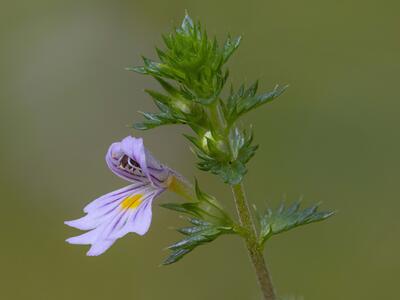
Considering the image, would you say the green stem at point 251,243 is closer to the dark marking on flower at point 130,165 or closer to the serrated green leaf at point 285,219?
the serrated green leaf at point 285,219

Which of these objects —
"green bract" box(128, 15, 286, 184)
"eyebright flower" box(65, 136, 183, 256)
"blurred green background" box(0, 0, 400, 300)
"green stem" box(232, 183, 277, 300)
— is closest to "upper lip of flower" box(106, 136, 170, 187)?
"eyebright flower" box(65, 136, 183, 256)

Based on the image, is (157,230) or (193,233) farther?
(157,230)

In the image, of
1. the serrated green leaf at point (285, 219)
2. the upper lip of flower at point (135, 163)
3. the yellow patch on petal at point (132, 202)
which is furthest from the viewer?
the upper lip of flower at point (135, 163)

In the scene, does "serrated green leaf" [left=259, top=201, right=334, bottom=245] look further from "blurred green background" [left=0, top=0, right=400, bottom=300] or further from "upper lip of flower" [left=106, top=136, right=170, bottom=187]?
"blurred green background" [left=0, top=0, right=400, bottom=300]

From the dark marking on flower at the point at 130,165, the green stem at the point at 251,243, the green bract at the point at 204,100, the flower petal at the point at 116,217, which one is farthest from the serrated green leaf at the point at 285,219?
the dark marking on flower at the point at 130,165

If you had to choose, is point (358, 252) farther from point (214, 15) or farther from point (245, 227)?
point (245, 227)

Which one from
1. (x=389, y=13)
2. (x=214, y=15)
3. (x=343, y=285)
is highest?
(x=214, y=15)

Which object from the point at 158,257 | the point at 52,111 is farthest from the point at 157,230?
the point at 52,111
